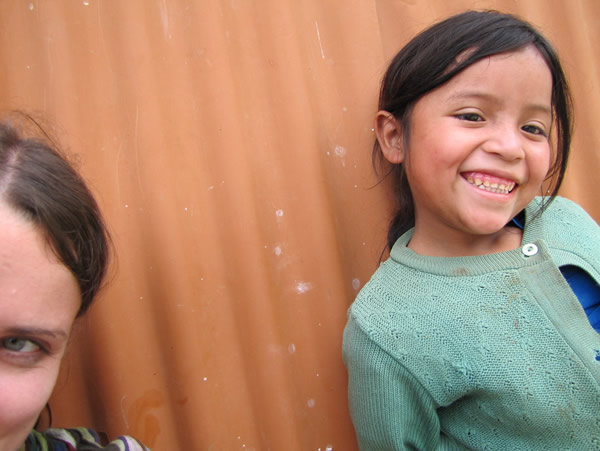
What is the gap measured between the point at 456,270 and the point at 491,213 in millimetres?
147

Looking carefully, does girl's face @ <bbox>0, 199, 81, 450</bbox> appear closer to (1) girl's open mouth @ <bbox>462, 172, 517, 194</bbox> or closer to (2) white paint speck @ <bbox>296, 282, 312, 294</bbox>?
(2) white paint speck @ <bbox>296, 282, 312, 294</bbox>

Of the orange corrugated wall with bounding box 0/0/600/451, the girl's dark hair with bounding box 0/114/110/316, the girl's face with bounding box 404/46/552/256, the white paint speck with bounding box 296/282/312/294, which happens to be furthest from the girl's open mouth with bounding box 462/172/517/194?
the girl's dark hair with bounding box 0/114/110/316

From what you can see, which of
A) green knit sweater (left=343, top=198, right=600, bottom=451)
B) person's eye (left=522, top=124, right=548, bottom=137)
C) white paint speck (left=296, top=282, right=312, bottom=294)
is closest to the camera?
green knit sweater (left=343, top=198, right=600, bottom=451)

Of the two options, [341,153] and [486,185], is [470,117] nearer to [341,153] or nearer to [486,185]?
[486,185]

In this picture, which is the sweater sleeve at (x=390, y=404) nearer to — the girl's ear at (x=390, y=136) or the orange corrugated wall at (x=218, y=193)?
the orange corrugated wall at (x=218, y=193)

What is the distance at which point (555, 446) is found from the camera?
1.00 m

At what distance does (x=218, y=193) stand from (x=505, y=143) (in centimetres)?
Result: 69

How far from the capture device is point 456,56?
105 centimetres

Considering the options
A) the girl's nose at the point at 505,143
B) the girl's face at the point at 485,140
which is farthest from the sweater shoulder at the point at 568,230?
the girl's nose at the point at 505,143

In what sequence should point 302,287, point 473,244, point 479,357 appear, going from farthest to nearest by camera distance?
point 302,287 < point 473,244 < point 479,357

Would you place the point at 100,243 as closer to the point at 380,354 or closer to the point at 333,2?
the point at 380,354

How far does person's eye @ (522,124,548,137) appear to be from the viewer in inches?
42.8

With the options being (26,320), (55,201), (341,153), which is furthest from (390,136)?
(26,320)

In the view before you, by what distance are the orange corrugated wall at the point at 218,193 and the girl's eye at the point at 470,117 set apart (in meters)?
0.34
